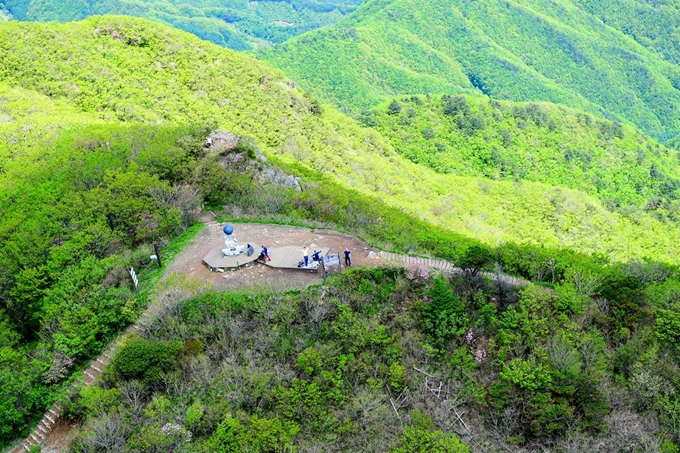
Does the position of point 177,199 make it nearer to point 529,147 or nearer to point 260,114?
point 260,114

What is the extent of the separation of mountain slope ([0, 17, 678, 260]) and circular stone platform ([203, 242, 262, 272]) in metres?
34.7

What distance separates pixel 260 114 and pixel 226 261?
51485mm

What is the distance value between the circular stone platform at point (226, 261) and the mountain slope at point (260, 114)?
114 feet

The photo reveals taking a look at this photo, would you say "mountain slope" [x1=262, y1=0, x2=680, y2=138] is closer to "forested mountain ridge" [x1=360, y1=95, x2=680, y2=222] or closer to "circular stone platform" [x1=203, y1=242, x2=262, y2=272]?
"forested mountain ridge" [x1=360, y1=95, x2=680, y2=222]

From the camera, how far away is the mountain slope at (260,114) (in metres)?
64.5

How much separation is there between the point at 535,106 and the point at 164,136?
303 ft

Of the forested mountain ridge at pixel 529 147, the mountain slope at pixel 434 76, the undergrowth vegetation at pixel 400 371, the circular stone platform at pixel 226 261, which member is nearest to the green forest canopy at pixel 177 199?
the undergrowth vegetation at pixel 400 371

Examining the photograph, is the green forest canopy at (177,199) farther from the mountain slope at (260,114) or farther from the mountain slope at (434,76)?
the mountain slope at (434,76)

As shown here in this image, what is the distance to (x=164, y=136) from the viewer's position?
44.4 meters

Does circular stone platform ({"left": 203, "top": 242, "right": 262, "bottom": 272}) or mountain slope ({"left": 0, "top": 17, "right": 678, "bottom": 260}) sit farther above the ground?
circular stone platform ({"left": 203, "top": 242, "right": 262, "bottom": 272})

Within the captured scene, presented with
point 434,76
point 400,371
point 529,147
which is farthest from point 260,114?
point 434,76

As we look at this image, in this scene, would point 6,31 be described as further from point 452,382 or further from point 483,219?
point 452,382

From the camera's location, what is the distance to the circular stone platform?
26484 millimetres

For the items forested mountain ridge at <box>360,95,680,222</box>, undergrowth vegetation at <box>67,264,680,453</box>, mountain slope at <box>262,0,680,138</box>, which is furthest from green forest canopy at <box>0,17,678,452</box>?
mountain slope at <box>262,0,680,138</box>
